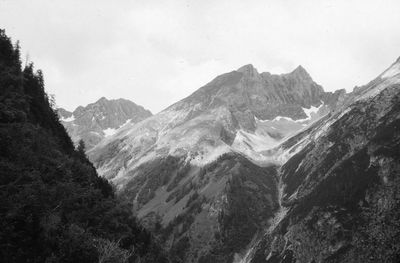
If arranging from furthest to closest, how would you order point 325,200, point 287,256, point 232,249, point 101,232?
point 232,249, point 325,200, point 287,256, point 101,232

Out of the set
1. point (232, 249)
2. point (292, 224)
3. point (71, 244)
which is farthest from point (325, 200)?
point (71, 244)

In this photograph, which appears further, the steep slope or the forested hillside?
the steep slope

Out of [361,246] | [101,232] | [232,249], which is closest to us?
[101,232]

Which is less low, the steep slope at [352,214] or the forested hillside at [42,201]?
the forested hillside at [42,201]

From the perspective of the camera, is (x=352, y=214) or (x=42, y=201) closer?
(x=42, y=201)

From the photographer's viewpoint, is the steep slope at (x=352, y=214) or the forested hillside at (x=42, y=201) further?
the steep slope at (x=352, y=214)

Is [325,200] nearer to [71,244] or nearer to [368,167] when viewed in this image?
[368,167]

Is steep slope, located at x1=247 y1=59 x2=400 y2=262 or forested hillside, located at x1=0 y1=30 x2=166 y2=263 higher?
forested hillside, located at x1=0 y1=30 x2=166 y2=263

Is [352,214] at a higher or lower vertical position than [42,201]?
lower
